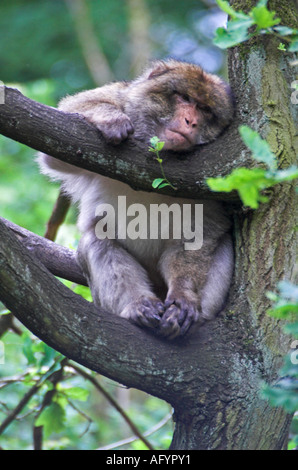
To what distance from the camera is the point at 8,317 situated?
4633 mm

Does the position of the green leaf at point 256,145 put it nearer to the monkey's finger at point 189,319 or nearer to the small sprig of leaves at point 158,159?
the small sprig of leaves at point 158,159

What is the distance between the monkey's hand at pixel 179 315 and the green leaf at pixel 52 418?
4.62 ft

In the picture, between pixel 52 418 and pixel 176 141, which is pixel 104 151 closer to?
pixel 176 141

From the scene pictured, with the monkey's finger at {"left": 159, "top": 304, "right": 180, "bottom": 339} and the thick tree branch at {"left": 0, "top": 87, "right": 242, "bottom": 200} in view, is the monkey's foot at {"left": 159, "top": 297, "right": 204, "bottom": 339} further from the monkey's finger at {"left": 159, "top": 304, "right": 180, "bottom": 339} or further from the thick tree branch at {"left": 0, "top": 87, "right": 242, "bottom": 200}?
the thick tree branch at {"left": 0, "top": 87, "right": 242, "bottom": 200}

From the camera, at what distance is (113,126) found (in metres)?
3.49

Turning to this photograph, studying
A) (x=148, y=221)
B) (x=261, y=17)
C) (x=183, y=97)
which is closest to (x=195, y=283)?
(x=148, y=221)

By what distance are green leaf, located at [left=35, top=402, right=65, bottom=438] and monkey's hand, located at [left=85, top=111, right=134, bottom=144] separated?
2.21m

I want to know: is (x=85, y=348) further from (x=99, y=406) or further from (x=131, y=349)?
(x=99, y=406)

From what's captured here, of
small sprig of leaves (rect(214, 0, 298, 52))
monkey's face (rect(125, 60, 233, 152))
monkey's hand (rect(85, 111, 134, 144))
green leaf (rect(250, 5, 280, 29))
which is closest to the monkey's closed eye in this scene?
monkey's face (rect(125, 60, 233, 152))

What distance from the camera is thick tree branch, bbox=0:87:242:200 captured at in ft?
10.8

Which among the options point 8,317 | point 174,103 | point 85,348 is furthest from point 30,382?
point 174,103

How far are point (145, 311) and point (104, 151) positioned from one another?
1.01m
